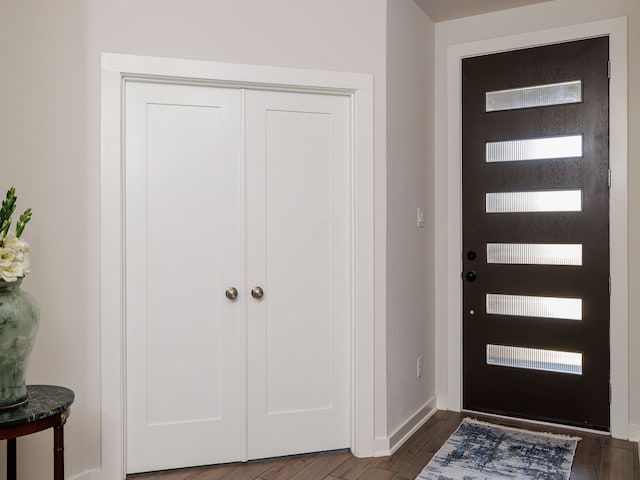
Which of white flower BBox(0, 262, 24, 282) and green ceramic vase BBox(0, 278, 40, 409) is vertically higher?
white flower BBox(0, 262, 24, 282)

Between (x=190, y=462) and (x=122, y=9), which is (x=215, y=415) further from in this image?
(x=122, y=9)

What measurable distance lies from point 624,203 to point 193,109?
2423 mm

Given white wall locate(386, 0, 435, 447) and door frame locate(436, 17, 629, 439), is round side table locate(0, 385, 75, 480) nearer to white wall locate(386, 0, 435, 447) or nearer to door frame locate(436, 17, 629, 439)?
white wall locate(386, 0, 435, 447)

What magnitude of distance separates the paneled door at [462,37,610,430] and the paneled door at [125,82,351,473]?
1.07m

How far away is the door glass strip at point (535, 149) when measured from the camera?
3.20 meters

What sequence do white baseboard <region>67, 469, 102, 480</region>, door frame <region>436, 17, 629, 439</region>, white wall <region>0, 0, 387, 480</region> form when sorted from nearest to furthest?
white wall <region>0, 0, 387, 480</region> < white baseboard <region>67, 469, 102, 480</region> < door frame <region>436, 17, 629, 439</region>

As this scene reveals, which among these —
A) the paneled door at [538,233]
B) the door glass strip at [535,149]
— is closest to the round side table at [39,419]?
the paneled door at [538,233]

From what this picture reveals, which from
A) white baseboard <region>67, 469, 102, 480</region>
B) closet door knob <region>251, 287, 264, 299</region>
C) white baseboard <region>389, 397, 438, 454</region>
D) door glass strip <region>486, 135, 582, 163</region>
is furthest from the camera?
door glass strip <region>486, 135, 582, 163</region>

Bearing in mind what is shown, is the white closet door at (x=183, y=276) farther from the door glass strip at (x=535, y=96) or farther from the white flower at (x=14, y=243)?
the door glass strip at (x=535, y=96)

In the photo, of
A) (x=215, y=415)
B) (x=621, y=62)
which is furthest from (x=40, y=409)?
(x=621, y=62)

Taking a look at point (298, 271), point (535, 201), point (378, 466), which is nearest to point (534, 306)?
point (535, 201)

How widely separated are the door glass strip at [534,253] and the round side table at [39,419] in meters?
2.55

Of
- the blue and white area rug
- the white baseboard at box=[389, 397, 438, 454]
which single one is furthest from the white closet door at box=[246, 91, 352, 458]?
the blue and white area rug

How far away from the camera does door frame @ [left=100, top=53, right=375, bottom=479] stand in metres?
2.44
